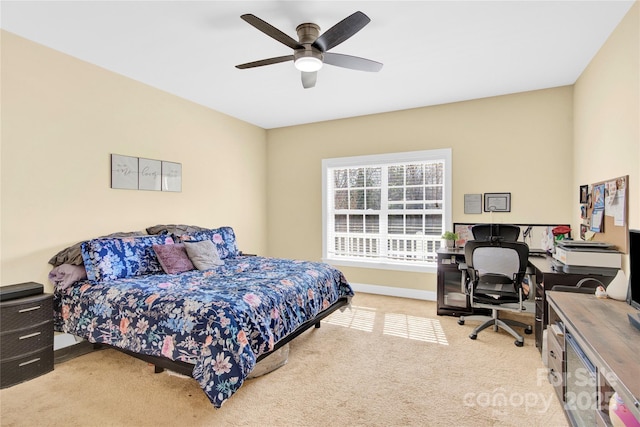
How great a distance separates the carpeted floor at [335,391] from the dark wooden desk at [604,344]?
1.63 ft

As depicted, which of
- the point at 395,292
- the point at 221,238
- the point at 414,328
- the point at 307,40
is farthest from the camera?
the point at 395,292

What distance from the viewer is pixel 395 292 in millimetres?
4766

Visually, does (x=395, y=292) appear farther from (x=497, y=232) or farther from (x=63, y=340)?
(x=63, y=340)

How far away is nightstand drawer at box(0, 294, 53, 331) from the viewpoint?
2381 mm

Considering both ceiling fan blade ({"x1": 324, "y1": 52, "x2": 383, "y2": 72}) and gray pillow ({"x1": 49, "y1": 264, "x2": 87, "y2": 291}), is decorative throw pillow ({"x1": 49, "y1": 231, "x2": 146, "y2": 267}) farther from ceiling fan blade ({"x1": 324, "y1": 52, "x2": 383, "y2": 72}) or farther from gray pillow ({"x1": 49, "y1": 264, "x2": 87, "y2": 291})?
ceiling fan blade ({"x1": 324, "y1": 52, "x2": 383, "y2": 72})

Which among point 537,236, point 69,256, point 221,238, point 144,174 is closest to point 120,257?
point 69,256

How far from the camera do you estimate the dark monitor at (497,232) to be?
12.4ft

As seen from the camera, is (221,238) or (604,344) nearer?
(604,344)

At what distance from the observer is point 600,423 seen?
1.41 m

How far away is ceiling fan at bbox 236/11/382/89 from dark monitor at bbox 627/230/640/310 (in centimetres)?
194

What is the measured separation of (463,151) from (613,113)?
1.75 metres

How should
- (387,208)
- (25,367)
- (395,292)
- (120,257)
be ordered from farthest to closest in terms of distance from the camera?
1. (387,208)
2. (395,292)
3. (120,257)
4. (25,367)

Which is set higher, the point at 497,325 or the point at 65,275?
the point at 65,275

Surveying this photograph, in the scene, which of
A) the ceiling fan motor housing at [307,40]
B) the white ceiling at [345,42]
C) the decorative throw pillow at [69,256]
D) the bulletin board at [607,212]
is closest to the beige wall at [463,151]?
the white ceiling at [345,42]
